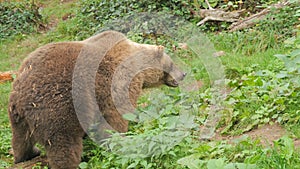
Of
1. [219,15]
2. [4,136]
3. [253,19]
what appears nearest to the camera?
[4,136]

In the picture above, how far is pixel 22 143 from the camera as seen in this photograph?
5680 millimetres

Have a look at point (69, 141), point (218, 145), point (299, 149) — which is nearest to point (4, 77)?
point (69, 141)

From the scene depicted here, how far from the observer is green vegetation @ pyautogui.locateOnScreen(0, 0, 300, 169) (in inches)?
170

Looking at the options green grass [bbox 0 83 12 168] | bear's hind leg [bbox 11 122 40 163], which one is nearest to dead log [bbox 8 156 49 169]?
bear's hind leg [bbox 11 122 40 163]

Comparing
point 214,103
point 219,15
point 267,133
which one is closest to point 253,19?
point 219,15

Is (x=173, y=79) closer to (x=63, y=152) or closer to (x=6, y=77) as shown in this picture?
(x=63, y=152)

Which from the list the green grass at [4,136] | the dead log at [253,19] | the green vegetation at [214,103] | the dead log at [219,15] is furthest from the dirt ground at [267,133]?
the dead log at [219,15]

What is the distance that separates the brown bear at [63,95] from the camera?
17.2 feet

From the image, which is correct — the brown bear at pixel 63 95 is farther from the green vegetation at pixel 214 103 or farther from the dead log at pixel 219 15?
the dead log at pixel 219 15

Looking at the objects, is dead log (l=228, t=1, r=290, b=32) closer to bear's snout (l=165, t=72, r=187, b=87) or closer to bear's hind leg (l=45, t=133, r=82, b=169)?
bear's snout (l=165, t=72, r=187, b=87)

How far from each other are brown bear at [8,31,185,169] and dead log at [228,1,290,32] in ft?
12.3

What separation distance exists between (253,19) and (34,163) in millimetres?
5267

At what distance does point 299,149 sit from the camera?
3.96 metres

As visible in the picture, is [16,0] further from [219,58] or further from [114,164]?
[114,164]
